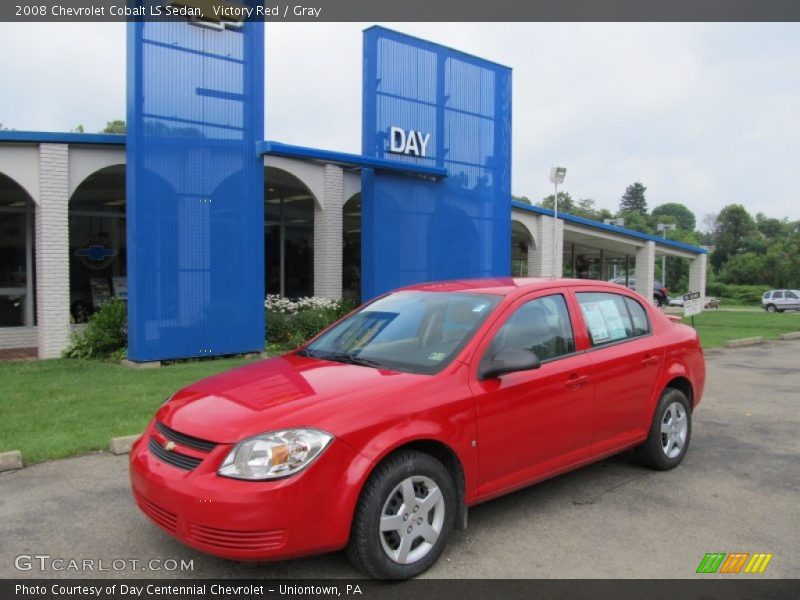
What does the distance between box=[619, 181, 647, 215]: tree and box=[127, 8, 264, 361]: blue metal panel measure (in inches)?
5255

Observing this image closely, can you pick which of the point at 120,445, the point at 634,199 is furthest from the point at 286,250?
the point at 634,199

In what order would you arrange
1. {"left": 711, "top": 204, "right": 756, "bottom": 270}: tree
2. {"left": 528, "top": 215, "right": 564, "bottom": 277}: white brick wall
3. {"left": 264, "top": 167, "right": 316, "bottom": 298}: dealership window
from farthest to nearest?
{"left": 711, "top": 204, "right": 756, "bottom": 270}: tree
{"left": 528, "top": 215, "right": 564, "bottom": 277}: white brick wall
{"left": 264, "top": 167, "right": 316, "bottom": 298}: dealership window

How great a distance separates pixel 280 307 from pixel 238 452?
11419mm

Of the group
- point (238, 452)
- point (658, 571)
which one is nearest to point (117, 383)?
point (238, 452)

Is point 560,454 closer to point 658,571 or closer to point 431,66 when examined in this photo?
point 658,571

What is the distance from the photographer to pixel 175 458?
3.59m

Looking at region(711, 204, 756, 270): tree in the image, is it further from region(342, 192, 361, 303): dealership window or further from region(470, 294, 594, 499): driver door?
region(470, 294, 594, 499): driver door

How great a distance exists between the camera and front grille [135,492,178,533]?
11.3ft

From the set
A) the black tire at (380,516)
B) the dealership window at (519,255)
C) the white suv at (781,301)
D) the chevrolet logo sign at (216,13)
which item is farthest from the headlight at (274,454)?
the white suv at (781,301)

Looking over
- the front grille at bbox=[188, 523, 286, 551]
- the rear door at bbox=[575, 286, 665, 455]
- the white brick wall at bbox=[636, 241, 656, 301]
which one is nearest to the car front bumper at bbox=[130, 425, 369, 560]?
the front grille at bbox=[188, 523, 286, 551]

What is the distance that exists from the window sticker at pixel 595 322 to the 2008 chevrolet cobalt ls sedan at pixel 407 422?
1cm

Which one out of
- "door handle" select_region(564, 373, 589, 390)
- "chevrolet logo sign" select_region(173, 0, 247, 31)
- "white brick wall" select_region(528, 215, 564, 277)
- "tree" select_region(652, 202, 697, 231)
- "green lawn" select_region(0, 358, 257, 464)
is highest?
"tree" select_region(652, 202, 697, 231)

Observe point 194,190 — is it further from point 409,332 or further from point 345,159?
point 409,332

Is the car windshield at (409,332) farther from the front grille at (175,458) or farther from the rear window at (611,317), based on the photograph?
the front grille at (175,458)
